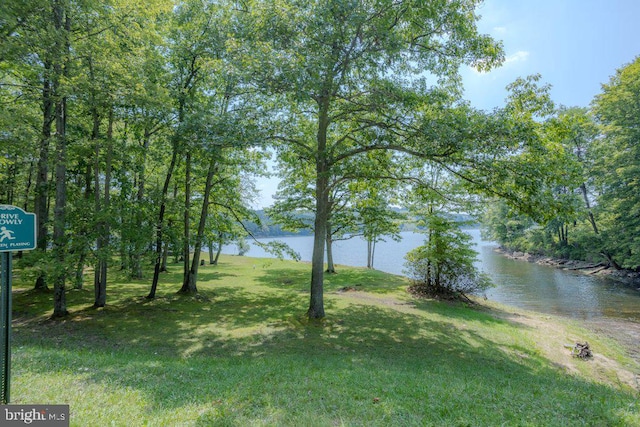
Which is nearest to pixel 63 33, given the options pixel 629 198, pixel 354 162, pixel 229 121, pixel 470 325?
pixel 229 121

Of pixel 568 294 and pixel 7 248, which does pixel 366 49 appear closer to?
pixel 7 248

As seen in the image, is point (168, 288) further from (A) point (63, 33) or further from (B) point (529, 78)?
(B) point (529, 78)

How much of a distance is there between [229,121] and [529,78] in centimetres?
757

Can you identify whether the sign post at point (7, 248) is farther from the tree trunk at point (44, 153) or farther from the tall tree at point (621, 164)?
the tall tree at point (621, 164)

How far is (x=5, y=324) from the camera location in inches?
128

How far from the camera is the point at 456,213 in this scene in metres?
14.5

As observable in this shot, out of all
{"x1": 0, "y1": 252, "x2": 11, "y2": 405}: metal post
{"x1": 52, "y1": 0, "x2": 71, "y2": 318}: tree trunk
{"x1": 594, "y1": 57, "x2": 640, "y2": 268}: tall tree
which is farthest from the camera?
{"x1": 594, "y1": 57, "x2": 640, "y2": 268}: tall tree

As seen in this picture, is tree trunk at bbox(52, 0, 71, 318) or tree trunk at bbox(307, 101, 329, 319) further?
tree trunk at bbox(307, 101, 329, 319)

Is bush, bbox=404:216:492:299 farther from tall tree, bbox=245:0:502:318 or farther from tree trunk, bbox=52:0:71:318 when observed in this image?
tree trunk, bbox=52:0:71:318

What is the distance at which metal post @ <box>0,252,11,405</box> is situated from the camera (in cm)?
318
